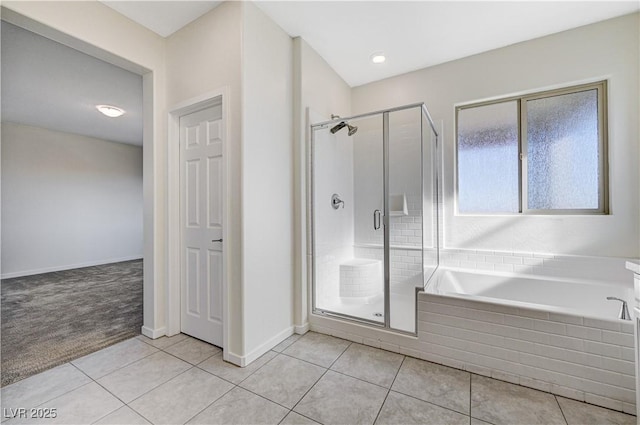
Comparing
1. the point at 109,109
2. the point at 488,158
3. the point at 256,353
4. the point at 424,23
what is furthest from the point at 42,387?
the point at 488,158

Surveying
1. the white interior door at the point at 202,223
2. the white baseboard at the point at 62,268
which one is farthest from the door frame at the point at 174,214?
the white baseboard at the point at 62,268

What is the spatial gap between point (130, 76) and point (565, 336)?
4.82 metres

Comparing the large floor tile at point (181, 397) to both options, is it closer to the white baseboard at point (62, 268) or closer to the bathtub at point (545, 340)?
the bathtub at point (545, 340)

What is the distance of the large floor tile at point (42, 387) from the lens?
1.62 m

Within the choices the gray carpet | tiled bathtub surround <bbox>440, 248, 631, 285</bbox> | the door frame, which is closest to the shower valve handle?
tiled bathtub surround <bbox>440, 248, 631, 285</bbox>

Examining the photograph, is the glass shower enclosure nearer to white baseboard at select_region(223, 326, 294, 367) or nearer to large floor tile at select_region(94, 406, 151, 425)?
white baseboard at select_region(223, 326, 294, 367)

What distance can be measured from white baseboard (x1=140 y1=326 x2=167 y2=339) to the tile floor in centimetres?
24

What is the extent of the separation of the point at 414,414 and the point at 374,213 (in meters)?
1.78

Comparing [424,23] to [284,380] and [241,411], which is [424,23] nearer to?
[284,380]

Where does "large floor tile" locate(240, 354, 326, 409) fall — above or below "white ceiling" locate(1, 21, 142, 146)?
below

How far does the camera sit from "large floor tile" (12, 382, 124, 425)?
1477mm

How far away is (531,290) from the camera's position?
250cm

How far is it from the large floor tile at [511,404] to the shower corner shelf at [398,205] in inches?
58.2

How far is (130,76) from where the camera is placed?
10.9ft
